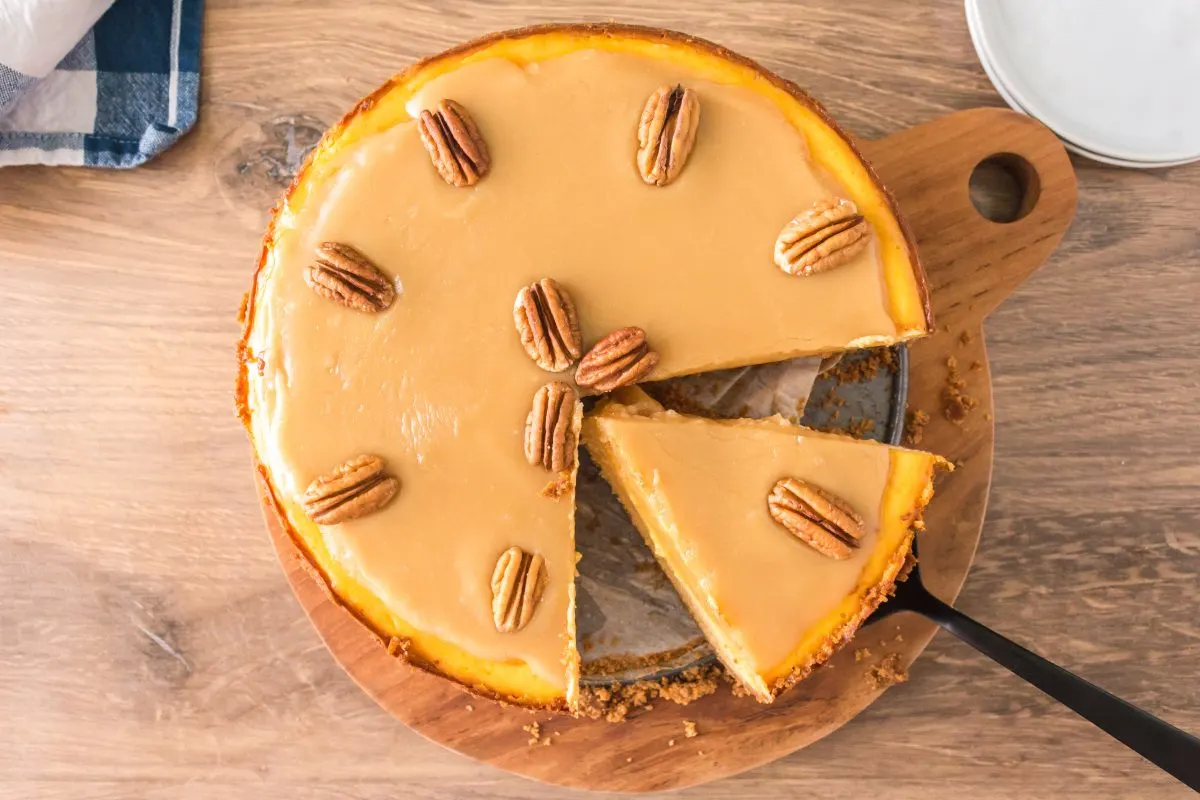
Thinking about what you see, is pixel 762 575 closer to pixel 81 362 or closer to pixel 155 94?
pixel 81 362

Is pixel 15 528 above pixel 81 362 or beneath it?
beneath

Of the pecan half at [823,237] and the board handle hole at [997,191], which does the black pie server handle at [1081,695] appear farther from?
the board handle hole at [997,191]

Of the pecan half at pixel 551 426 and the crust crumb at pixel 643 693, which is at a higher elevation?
the pecan half at pixel 551 426

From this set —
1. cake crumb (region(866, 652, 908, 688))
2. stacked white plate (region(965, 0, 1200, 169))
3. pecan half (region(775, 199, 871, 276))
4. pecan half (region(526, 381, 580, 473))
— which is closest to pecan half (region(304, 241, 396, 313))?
pecan half (region(526, 381, 580, 473))

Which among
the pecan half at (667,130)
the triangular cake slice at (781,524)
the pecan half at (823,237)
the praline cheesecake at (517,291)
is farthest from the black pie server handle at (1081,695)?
the pecan half at (667,130)

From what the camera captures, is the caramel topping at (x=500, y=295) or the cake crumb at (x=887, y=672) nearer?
the caramel topping at (x=500, y=295)

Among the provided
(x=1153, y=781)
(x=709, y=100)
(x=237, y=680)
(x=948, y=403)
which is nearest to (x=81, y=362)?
(x=237, y=680)
